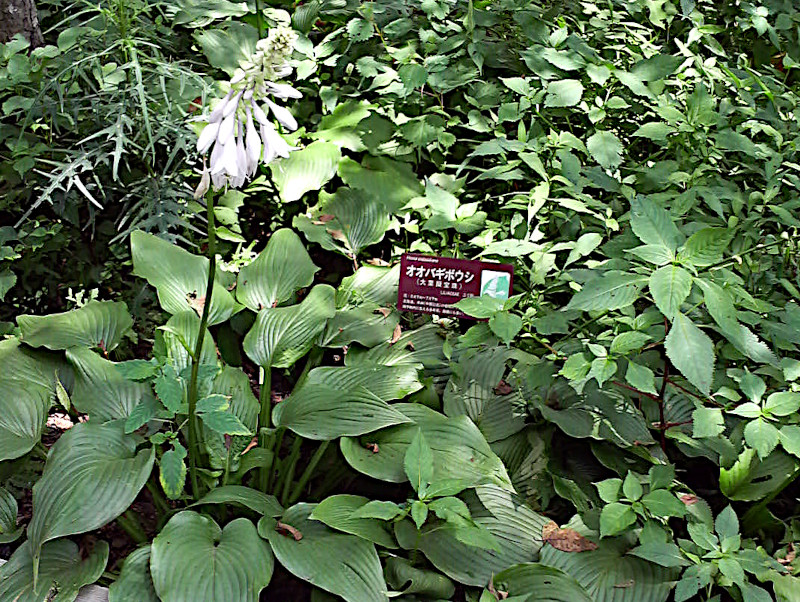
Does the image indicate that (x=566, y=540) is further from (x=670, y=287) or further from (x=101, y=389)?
(x=101, y=389)

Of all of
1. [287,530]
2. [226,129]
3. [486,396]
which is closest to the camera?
[226,129]

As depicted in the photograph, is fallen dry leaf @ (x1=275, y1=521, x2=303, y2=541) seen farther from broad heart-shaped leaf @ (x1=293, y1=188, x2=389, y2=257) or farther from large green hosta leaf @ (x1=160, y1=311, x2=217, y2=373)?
broad heart-shaped leaf @ (x1=293, y1=188, x2=389, y2=257)

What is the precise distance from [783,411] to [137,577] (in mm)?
1536

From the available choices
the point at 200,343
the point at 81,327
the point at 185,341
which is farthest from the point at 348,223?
the point at 200,343

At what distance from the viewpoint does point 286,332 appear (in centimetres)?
224

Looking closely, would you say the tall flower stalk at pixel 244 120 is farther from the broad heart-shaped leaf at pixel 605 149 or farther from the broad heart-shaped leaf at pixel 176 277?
the broad heart-shaped leaf at pixel 605 149

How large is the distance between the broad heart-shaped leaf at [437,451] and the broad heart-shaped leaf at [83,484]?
0.52 meters

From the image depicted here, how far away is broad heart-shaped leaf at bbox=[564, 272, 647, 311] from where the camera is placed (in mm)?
1643

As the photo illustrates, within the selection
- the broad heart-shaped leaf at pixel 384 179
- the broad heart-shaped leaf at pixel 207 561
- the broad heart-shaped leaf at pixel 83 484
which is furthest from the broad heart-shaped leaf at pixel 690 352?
the broad heart-shaped leaf at pixel 384 179

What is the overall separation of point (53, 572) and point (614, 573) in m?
1.30

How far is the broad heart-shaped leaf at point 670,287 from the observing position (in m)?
1.55

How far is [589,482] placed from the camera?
2.05m

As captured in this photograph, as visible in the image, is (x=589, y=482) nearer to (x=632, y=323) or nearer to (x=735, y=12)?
(x=632, y=323)

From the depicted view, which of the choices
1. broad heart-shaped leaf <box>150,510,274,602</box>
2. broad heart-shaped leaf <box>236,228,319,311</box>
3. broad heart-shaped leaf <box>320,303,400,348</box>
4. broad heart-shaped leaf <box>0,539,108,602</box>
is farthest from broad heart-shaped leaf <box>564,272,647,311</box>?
broad heart-shaped leaf <box>0,539,108,602</box>
